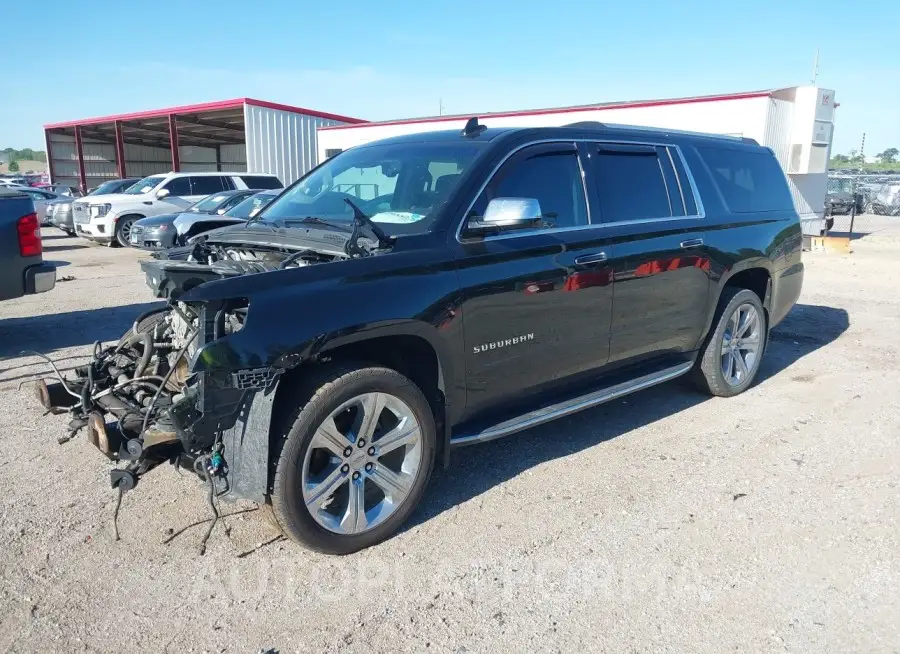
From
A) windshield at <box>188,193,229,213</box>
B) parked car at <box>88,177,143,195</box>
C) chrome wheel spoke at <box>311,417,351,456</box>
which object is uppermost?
parked car at <box>88,177,143,195</box>

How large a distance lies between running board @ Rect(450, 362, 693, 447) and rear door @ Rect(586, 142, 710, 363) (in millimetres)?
159

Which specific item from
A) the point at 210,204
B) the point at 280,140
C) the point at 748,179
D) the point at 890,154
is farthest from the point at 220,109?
the point at 890,154

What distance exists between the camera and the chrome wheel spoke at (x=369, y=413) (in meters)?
3.23

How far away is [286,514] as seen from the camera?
3.04 m

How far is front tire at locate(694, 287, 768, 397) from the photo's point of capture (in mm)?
5328

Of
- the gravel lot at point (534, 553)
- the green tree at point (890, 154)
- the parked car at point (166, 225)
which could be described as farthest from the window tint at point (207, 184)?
the green tree at point (890, 154)

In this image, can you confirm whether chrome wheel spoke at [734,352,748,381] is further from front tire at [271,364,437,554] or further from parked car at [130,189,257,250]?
parked car at [130,189,257,250]

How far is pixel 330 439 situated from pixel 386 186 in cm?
161

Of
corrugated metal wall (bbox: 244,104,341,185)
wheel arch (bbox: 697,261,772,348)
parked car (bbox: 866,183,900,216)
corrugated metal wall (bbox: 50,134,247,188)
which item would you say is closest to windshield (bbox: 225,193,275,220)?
wheel arch (bbox: 697,261,772,348)

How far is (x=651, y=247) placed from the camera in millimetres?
4523

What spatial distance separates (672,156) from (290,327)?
127 inches

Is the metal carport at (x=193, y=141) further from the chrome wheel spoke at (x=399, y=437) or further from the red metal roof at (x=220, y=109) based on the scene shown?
the chrome wheel spoke at (x=399, y=437)

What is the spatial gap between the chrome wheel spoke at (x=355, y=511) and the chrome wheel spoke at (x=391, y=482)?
78 mm

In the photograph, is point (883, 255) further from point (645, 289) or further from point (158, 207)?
point (158, 207)
